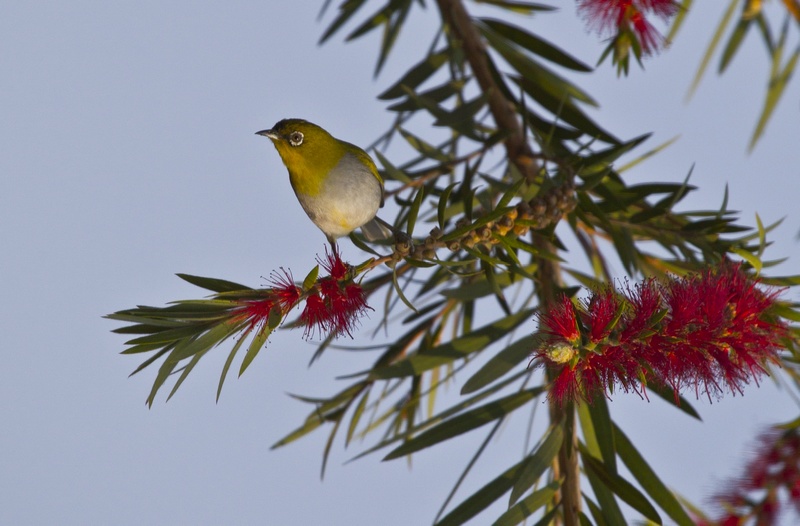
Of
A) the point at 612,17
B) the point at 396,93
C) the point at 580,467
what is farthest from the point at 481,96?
the point at 580,467

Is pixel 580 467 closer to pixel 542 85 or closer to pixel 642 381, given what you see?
pixel 642 381

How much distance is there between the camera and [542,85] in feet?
8.82

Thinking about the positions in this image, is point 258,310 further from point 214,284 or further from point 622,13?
point 622,13

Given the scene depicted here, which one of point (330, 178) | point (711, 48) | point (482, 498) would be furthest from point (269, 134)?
point (711, 48)

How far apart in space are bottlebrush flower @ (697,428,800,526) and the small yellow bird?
100 centimetres

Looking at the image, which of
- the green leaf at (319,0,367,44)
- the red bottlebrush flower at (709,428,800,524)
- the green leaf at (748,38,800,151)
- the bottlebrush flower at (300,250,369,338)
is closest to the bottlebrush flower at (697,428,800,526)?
the red bottlebrush flower at (709,428,800,524)

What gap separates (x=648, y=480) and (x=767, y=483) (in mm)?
266

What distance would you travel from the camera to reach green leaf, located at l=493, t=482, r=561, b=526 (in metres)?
1.73

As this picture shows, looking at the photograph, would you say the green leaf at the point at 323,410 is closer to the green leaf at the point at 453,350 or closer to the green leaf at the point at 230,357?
the green leaf at the point at 453,350

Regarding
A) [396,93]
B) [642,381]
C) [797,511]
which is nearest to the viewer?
[642,381]

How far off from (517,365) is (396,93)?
3.01 feet

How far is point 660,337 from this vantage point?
4.52ft

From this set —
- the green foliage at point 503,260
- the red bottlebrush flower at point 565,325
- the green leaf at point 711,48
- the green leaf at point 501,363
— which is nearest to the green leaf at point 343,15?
the green foliage at point 503,260

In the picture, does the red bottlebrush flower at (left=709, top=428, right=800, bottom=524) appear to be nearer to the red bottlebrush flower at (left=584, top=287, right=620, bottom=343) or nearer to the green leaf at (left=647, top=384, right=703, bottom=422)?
the green leaf at (left=647, top=384, right=703, bottom=422)
